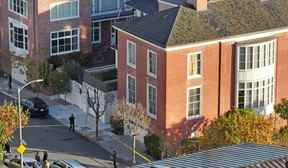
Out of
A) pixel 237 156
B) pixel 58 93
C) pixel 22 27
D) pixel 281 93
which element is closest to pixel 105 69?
pixel 58 93

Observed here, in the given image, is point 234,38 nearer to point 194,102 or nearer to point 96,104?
point 194,102

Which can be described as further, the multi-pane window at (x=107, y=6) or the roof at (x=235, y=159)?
the multi-pane window at (x=107, y=6)

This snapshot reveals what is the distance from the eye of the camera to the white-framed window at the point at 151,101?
64562mm

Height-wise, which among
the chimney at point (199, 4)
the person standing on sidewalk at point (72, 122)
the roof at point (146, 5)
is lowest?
the person standing on sidewalk at point (72, 122)

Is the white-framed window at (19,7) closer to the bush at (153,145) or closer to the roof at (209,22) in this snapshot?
the roof at (209,22)

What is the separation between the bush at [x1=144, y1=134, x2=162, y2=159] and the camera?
63062 mm

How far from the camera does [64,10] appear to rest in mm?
78312

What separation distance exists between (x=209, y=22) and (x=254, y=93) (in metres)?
6.07

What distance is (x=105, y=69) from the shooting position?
244 feet

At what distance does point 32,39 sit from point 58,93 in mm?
5921

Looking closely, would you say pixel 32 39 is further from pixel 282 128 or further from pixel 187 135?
pixel 282 128

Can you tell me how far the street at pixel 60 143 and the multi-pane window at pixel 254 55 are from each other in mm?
11318

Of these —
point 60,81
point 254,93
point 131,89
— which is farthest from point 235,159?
point 60,81

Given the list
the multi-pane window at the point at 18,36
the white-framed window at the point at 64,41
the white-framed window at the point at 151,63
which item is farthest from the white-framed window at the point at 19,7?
the white-framed window at the point at 151,63
